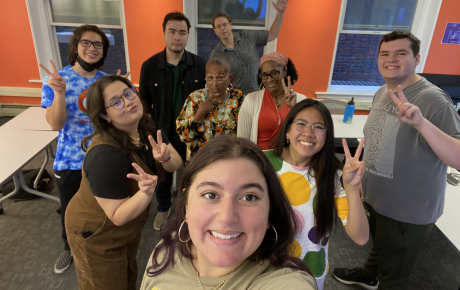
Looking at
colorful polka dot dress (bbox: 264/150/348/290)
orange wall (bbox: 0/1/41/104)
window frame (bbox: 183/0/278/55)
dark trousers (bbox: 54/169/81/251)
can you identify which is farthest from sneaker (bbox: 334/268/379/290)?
orange wall (bbox: 0/1/41/104)

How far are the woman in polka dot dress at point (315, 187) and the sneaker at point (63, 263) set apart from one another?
1817 mm

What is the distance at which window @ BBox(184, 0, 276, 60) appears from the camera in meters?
4.12

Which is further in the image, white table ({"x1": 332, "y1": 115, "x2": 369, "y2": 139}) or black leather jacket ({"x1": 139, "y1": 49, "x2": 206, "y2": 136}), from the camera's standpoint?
white table ({"x1": 332, "y1": 115, "x2": 369, "y2": 139})

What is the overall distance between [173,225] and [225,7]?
393cm

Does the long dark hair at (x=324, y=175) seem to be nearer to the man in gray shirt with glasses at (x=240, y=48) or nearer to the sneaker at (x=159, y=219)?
the man in gray shirt with glasses at (x=240, y=48)

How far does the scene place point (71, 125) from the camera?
6.07 ft

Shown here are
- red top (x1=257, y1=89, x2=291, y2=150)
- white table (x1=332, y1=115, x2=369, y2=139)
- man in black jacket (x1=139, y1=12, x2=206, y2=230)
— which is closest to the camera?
red top (x1=257, y1=89, x2=291, y2=150)

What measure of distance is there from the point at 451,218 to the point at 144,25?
13.7 ft

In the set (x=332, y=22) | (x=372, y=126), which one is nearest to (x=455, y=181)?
(x=372, y=126)

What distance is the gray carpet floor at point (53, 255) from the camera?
→ 6.73 feet

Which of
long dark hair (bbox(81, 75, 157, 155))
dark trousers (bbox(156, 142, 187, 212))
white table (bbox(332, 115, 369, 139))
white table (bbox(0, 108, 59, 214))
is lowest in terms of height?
dark trousers (bbox(156, 142, 187, 212))

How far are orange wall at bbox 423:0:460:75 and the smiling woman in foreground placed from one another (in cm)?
471

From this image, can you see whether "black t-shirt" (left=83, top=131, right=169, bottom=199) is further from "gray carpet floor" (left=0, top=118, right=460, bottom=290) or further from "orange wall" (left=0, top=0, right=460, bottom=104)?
"orange wall" (left=0, top=0, right=460, bottom=104)

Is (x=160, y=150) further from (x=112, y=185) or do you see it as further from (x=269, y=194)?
(x=269, y=194)
